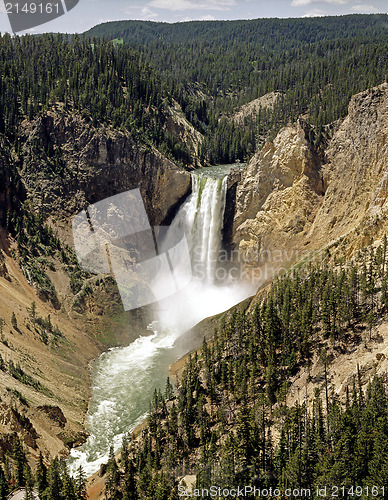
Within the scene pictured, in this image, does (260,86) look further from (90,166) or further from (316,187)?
(316,187)

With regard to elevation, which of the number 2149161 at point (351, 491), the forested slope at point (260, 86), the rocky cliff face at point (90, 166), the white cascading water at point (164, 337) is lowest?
the number 2149161 at point (351, 491)

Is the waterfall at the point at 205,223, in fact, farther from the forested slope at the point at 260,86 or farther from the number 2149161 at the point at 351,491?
the number 2149161 at the point at 351,491

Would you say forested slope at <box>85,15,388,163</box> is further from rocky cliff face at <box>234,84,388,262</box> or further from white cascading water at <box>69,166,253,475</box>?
white cascading water at <box>69,166,253,475</box>

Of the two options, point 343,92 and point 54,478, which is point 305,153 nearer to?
point 343,92

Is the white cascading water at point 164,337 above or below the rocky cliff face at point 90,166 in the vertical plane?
below

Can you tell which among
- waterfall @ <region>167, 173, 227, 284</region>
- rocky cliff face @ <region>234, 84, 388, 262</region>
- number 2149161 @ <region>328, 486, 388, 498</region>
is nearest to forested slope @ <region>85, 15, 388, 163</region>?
rocky cliff face @ <region>234, 84, 388, 262</region>

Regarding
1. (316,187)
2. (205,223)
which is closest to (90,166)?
(205,223)

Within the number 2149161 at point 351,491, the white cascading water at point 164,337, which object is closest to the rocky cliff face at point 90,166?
the white cascading water at point 164,337
